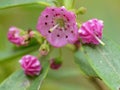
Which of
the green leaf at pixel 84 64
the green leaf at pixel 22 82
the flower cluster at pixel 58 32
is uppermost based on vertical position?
the flower cluster at pixel 58 32

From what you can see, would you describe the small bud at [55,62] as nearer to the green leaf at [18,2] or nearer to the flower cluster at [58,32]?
the flower cluster at [58,32]

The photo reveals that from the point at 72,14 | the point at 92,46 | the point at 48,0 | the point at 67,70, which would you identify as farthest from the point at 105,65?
the point at 67,70

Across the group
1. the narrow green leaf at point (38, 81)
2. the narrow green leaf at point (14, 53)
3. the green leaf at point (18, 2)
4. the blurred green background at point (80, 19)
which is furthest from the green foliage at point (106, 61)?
the blurred green background at point (80, 19)

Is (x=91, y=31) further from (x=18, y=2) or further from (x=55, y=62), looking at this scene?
(x=18, y=2)

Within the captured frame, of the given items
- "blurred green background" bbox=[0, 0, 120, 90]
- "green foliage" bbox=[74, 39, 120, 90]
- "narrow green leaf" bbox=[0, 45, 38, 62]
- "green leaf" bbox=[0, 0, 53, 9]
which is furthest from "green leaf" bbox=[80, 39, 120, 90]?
"blurred green background" bbox=[0, 0, 120, 90]

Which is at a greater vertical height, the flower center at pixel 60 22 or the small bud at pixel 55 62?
the flower center at pixel 60 22

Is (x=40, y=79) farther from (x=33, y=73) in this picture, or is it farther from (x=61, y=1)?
(x=61, y=1)

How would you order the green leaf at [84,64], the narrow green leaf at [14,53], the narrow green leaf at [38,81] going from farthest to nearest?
the narrow green leaf at [14,53] → the green leaf at [84,64] → the narrow green leaf at [38,81]

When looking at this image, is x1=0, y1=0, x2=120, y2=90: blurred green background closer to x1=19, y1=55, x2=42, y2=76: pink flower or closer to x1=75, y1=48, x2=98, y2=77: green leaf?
x1=75, y1=48, x2=98, y2=77: green leaf
